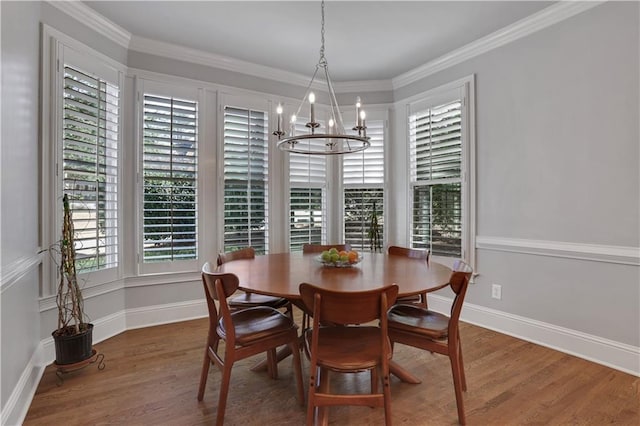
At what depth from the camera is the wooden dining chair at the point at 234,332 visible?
177 centimetres

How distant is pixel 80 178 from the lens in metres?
2.80

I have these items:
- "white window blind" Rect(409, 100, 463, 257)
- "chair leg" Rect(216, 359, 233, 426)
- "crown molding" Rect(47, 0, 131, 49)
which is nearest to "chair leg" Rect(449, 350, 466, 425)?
"chair leg" Rect(216, 359, 233, 426)

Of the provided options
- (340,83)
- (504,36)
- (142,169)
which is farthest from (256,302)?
(504,36)

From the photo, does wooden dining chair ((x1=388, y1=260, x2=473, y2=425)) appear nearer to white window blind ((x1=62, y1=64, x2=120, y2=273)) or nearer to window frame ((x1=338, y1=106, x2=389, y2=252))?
window frame ((x1=338, y1=106, x2=389, y2=252))

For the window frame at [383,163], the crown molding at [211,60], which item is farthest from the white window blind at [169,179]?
the window frame at [383,163]

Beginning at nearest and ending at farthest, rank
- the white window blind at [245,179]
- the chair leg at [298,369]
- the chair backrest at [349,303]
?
1. the chair backrest at [349,303]
2. the chair leg at [298,369]
3. the white window blind at [245,179]

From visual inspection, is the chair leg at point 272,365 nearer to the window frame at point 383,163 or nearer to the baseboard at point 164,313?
the baseboard at point 164,313

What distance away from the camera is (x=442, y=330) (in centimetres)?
192

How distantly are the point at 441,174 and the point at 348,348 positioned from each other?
261 centimetres

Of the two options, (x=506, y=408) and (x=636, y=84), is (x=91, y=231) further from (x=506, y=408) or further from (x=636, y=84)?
(x=636, y=84)

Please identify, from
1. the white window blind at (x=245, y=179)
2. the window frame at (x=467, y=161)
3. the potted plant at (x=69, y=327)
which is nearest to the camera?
the potted plant at (x=69, y=327)

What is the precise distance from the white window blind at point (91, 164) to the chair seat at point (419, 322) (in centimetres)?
252

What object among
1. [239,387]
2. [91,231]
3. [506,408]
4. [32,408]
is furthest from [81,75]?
[506,408]

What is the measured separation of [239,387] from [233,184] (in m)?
2.20
